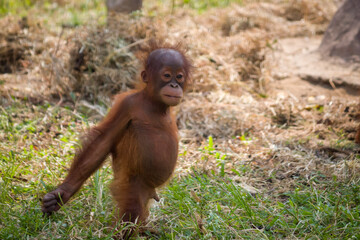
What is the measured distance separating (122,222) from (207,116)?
7.82 ft

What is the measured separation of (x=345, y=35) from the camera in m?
6.10

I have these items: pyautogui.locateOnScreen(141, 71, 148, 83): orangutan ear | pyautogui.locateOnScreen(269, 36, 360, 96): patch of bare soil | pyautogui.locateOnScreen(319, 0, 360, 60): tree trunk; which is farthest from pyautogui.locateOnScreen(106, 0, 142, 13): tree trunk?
pyautogui.locateOnScreen(141, 71, 148, 83): orangutan ear

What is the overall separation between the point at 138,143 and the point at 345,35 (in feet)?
15.5

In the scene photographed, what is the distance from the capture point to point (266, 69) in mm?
5836

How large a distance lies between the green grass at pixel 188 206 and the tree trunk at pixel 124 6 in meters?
3.04

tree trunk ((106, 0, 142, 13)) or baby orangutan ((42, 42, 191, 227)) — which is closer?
baby orangutan ((42, 42, 191, 227))

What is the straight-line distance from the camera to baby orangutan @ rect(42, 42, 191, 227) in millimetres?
2492

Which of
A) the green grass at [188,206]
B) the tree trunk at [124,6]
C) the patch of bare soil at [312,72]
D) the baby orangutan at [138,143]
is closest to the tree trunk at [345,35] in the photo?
the patch of bare soil at [312,72]

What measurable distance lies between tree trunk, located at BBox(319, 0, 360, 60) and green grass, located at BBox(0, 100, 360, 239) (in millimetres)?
3299

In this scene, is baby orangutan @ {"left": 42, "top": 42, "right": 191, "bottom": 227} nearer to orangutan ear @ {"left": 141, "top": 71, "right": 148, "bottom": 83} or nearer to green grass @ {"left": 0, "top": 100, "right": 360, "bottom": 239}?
orangutan ear @ {"left": 141, "top": 71, "right": 148, "bottom": 83}

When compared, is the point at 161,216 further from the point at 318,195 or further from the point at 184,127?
the point at 184,127

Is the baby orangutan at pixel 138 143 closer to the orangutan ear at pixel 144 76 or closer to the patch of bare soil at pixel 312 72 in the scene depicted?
the orangutan ear at pixel 144 76

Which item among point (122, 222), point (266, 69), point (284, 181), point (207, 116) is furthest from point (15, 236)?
point (266, 69)

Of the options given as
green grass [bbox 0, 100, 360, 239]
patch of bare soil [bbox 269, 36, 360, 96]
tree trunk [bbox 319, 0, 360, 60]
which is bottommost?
patch of bare soil [bbox 269, 36, 360, 96]
